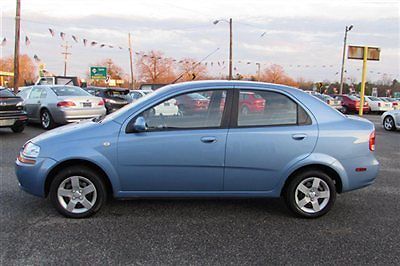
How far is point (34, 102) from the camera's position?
12328 mm

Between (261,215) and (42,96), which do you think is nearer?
(261,215)

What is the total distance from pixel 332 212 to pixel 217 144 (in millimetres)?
1710

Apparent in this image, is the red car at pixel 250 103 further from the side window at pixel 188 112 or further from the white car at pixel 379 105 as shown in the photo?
the white car at pixel 379 105

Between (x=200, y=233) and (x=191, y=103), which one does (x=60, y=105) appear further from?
(x=200, y=233)

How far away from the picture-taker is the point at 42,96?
12.1m

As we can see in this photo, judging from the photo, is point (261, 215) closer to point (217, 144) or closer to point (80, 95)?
point (217, 144)

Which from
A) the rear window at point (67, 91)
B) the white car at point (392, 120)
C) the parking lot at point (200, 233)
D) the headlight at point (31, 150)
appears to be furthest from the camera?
the white car at point (392, 120)

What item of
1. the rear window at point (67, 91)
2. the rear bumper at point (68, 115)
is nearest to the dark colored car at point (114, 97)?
the rear window at point (67, 91)

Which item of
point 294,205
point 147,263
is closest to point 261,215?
point 294,205

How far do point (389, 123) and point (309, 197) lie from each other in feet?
38.0

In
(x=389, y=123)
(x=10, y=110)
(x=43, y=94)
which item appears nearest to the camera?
(x=10, y=110)

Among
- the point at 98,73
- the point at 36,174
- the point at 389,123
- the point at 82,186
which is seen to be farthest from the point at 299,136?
the point at 98,73

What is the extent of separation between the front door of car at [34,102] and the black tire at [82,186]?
8837mm

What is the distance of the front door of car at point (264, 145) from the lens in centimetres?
414
